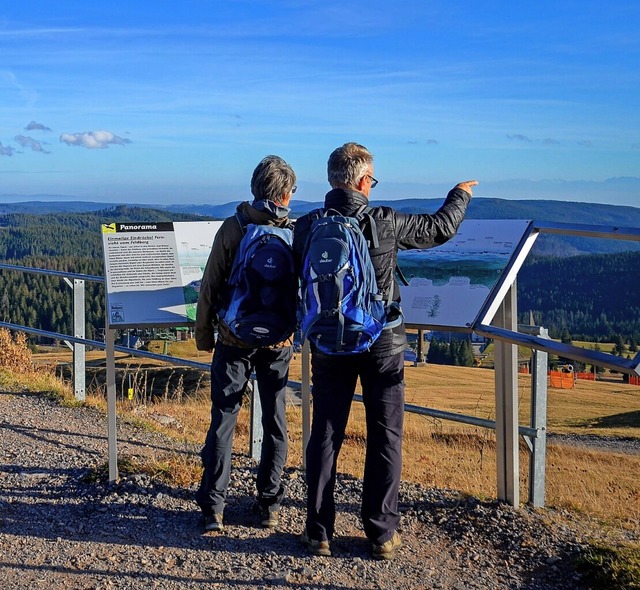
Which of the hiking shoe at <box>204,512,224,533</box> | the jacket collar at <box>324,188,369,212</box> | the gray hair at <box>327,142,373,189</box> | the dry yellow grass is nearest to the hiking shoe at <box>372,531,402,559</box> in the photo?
the hiking shoe at <box>204,512,224,533</box>

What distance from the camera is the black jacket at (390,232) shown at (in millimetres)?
3918

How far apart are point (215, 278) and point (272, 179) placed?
1.99ft

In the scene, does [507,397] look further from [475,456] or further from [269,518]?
[475,456]

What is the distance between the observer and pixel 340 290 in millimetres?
3744

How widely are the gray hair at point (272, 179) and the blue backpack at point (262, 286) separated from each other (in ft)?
0.59

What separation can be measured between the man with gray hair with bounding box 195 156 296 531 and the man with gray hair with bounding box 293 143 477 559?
0.30m

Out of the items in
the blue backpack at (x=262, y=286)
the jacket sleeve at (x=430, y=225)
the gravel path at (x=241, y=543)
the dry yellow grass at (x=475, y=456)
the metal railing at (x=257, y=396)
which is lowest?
the dry yellow grass at (x=475, y=456)

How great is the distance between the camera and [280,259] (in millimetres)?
4152

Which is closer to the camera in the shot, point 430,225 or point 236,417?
point 430,225

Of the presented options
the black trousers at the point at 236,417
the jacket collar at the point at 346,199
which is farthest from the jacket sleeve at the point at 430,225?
the black trousers at the point at 236,417

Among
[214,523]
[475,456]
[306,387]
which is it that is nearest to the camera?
[214,523]

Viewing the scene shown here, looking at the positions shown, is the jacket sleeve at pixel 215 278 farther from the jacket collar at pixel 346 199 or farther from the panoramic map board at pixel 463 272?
the panoramic map board at pixel 463 272

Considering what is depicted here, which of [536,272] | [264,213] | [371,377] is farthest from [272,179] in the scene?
[536,272]

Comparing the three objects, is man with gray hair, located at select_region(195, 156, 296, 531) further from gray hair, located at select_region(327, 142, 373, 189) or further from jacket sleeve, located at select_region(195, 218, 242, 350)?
gray hair, located at select_region(327, 142, 373, 189)
